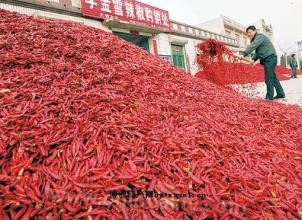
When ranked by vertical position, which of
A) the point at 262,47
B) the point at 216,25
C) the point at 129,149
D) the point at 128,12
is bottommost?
the point at 129,149

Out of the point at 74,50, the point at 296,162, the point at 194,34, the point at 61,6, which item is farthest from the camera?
the point at 194,34

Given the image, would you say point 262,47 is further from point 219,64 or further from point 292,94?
point 219,64

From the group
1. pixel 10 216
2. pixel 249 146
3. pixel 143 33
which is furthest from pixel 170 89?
pixel 143 33

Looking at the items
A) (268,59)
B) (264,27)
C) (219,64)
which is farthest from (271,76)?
(264,27)

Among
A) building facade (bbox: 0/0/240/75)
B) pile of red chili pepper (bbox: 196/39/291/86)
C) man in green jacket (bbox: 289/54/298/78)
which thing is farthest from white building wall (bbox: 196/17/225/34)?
pile of red chili pepper (bbox: 196/39/291/86)

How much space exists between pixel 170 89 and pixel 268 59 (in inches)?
141

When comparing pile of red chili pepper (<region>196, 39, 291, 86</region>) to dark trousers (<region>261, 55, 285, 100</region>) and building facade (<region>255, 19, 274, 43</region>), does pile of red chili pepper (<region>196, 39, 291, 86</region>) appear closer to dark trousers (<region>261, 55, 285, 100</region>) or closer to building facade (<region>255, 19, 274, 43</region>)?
dark trousers (<region>261, 55, 285, 100</region>)

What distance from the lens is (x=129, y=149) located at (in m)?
2.21

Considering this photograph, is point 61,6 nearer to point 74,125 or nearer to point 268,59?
point 268,59

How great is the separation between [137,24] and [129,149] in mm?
12287

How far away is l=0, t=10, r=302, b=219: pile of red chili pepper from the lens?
5.82 feet

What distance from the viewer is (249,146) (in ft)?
8.31

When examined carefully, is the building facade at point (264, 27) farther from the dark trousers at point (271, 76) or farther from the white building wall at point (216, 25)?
the dark trousers at point (271, 76)

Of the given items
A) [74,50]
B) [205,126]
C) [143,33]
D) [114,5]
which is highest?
[114,5]
